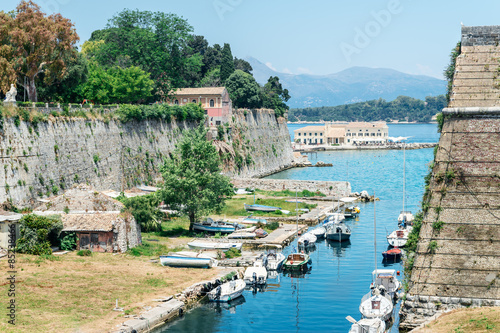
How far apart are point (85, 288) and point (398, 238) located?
2643 centimetres

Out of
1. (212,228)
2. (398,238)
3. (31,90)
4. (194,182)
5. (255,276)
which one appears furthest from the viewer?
(31,90)

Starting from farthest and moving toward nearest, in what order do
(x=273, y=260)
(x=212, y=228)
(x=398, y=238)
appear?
(x=212, y=228)
(x=398, y=238)
(x=273, y=260)

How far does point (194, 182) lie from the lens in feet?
163

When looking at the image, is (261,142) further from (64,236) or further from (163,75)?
(64,236)

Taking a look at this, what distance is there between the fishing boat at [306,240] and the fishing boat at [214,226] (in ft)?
17.8

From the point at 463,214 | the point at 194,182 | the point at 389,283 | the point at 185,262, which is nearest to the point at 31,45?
the point at 194,182

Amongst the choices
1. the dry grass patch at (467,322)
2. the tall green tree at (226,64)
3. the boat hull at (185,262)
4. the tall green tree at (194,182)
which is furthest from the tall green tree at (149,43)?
the dry grass patch at (467,322)

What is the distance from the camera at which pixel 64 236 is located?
41.2 metres

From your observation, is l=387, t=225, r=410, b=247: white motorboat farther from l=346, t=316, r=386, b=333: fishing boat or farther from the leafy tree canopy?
Result: the leafy tree canopy

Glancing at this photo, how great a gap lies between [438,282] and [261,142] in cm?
7858

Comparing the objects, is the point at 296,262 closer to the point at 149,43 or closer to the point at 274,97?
the point at 149,43

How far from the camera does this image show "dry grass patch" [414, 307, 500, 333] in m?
25.1

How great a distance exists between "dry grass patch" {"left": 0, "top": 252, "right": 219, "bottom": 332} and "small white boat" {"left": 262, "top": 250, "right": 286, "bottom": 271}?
476cm

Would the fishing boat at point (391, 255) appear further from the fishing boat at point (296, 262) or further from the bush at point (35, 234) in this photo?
the bush at point (35, 234)
